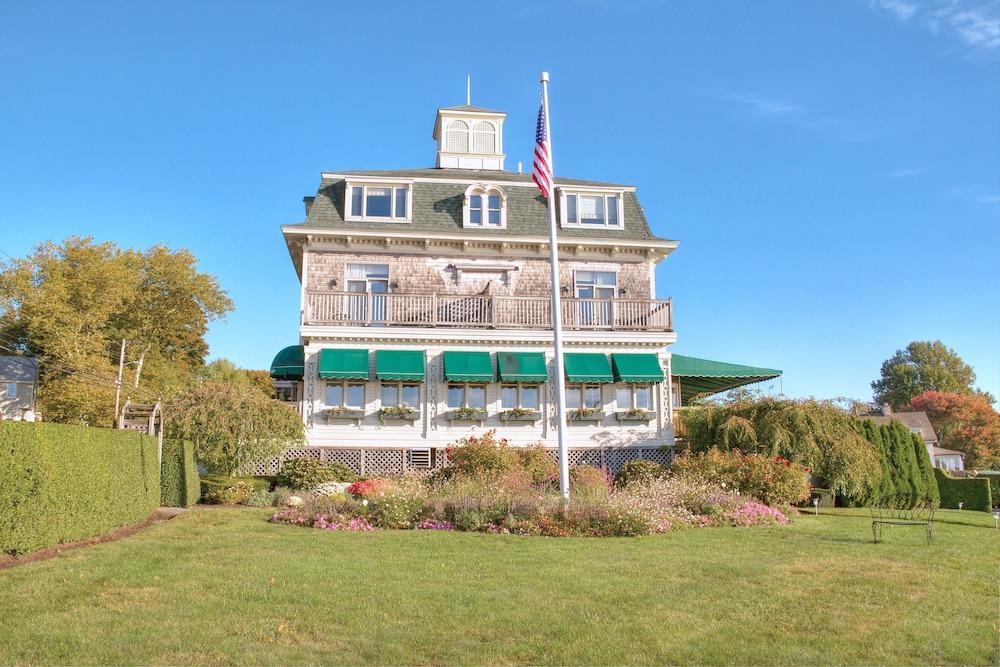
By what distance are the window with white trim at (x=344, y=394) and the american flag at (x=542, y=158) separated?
33.3ft

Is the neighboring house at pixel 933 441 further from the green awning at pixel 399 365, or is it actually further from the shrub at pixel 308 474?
the shrub at pixel 308 474

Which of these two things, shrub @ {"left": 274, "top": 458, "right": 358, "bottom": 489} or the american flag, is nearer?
the american flag

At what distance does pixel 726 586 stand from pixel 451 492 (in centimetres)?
876

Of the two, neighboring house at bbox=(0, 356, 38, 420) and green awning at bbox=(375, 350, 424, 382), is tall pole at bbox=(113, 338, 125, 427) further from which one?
neighboring house at bbox=(0, 356, 38, 420)

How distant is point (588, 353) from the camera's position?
84.8 ft

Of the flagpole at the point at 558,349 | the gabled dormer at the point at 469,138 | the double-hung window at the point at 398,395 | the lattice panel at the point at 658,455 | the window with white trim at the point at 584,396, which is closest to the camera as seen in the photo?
the flagpole at the point at 558,349

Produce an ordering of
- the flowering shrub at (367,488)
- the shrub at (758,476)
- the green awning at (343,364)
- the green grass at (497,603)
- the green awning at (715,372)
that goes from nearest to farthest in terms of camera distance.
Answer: the green grass at (497,603), the flowering shrub at (367,488), the shrub at (758,476), the green awning at (343,364), the green awning at (715,372)

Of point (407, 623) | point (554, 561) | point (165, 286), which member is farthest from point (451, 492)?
point (165, 286)

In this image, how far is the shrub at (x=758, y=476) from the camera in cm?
2002

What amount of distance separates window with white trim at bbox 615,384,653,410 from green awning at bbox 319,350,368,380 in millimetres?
8856

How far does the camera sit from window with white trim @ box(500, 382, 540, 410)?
25.9 meters

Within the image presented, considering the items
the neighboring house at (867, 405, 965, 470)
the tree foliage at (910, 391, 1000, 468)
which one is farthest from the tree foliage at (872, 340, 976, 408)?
the neighboring house at (867, 405, 965, 470)

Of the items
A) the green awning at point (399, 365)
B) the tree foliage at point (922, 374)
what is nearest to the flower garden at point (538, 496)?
the green awning at point (399, 365)

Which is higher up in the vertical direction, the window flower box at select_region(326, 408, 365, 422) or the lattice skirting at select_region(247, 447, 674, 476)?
the window flower box at select_region(326, 408, 365, 422)
